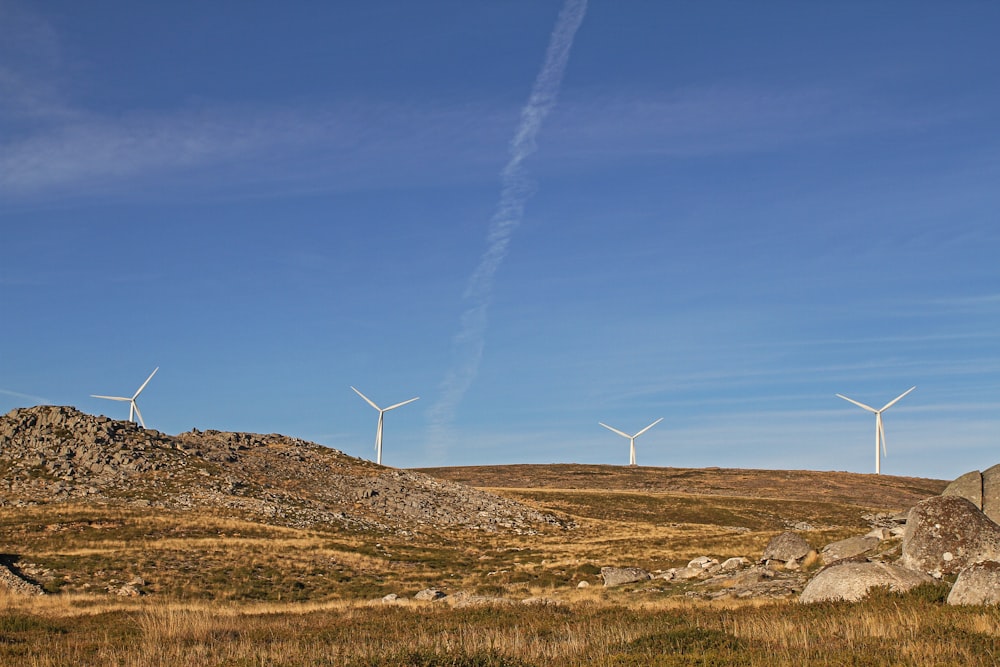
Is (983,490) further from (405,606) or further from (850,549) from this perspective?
(405,606)

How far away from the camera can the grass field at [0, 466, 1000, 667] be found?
15.5 metres

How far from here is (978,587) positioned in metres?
20.0

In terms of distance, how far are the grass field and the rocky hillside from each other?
4720 millimetres

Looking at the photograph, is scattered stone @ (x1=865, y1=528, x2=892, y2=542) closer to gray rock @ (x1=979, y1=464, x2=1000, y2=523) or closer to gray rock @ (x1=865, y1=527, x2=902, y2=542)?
gray rock @ (x1=865, y1=527, x2=902, y2=542)

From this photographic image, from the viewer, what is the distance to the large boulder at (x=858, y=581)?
2358cm

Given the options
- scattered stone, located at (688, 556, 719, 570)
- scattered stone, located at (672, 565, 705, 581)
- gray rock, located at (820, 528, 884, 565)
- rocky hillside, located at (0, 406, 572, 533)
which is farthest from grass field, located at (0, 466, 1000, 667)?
gray rock, located at (820, 528, 884, 565)

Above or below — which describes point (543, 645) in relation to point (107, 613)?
above

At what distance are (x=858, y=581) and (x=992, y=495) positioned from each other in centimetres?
1427

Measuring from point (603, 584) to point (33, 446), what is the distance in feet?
206

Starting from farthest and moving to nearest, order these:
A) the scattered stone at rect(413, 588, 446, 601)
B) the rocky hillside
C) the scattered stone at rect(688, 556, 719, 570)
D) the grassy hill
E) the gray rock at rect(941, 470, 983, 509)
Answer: the rocky hillside, the scattered stone at rect(688, 556, 719, 570), the scattered stone at rect(413, 588, 446, 601), the gray rock at rect(941, 470, 983, 509), the grassy hill

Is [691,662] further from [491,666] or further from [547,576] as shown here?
[547,576]

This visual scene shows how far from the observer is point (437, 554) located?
6066 cm

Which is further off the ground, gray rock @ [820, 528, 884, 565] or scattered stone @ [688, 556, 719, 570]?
gray rock @ [820, 528, 884, 565]

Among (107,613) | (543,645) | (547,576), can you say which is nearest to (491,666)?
(543,645)
